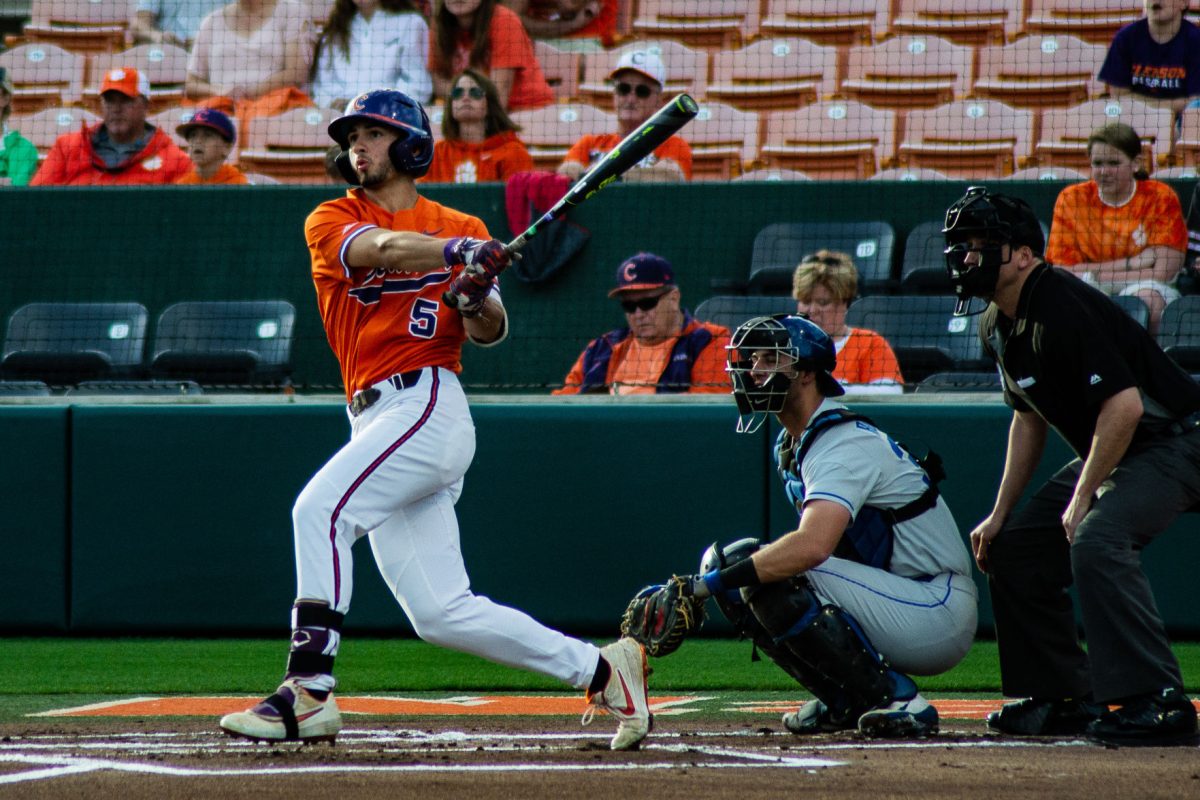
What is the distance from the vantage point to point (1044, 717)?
4.08 metres

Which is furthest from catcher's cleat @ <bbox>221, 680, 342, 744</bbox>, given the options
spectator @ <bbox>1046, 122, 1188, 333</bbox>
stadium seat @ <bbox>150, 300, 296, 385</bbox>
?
spectator @ <bbox>1046, 122, 1188, 333</bbox>

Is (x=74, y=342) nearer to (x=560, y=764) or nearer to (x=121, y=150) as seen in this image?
(x=121, y=150)

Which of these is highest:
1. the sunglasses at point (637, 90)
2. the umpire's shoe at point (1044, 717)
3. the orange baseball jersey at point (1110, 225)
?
the sunglasses at point (637, 90)

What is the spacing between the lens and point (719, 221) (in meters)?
7.43

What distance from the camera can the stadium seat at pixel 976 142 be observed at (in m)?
8.69

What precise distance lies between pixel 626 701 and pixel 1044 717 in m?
1.19

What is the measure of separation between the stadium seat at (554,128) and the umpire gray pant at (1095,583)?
530cm

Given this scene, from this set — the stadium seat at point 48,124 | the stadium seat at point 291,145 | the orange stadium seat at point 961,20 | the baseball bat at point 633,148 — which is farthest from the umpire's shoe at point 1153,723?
the stadium seat at point 48,124

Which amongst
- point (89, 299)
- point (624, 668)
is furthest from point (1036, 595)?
point (89, 299)

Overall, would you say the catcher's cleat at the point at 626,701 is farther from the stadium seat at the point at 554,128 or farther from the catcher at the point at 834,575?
the stadium seat at the point at 554,128

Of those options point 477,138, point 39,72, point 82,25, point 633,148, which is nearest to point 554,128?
point 477,138

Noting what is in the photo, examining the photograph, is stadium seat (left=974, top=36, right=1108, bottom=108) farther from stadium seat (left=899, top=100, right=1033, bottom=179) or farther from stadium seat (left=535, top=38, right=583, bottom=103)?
stadium seat (left=535, top=38, right=583, bottom=103)

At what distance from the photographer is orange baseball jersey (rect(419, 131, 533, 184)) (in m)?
7.95

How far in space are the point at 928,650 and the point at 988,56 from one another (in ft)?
21.0
